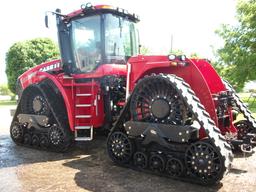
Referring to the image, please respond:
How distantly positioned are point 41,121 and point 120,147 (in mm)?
2648

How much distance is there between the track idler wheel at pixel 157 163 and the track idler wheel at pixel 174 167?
106 millimetres

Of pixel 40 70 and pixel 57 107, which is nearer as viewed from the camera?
pixel 57 107

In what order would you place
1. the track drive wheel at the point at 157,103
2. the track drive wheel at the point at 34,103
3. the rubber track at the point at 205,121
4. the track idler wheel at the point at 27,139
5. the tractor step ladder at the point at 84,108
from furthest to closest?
1. the track idler wheel at the point at 27,139
2. the track drive wheel at the point at 34,103
3. the tractor step ladder at the point at 84,108
4. the track drive wheel at the point at 157,103
5. the rubber track at the point at 205,121

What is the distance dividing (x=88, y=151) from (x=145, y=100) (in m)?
2.52

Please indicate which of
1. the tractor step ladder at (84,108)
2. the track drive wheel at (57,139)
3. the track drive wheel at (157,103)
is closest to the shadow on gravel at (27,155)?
the track drive wheel at (57,139)

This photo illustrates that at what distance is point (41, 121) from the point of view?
28.5 ft

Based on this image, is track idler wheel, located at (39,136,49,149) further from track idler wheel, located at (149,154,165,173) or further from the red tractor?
track idler wheel, located at (149,154,165,173)

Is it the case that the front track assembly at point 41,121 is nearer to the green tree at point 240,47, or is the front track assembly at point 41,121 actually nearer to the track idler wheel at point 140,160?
the track idler wheel at point 140,160

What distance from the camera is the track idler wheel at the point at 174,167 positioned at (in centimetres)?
592

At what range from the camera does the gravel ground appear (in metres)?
5.74

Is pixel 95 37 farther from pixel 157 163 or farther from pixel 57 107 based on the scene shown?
pixel 157 163

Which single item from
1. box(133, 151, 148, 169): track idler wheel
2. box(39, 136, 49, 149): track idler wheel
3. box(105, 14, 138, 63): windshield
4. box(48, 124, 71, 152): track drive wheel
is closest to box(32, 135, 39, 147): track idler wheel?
box(39, 136, 49, 149): track idler wheel

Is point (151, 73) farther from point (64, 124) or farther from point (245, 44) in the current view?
point (245, 44)

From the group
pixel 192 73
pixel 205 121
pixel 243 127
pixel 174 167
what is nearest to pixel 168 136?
pixel 174 167
